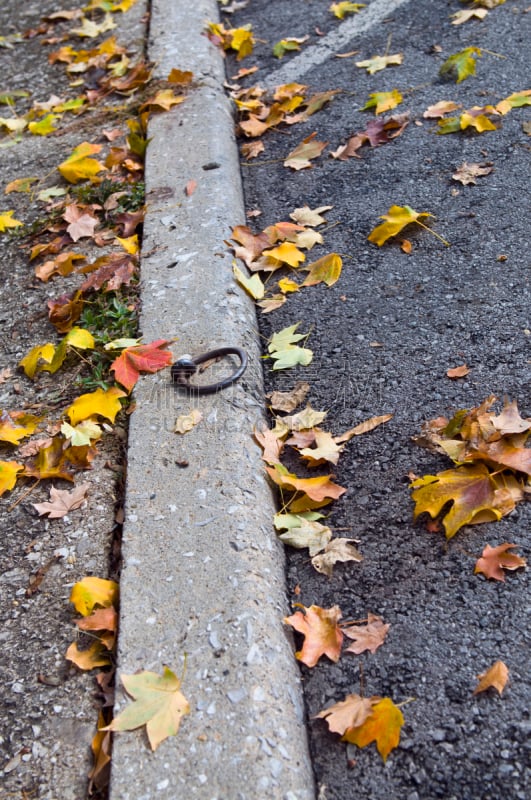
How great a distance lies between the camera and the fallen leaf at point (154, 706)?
1420mm

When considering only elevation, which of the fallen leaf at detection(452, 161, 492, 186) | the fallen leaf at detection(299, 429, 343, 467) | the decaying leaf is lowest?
the fallen leaf at detection(299, 429, 343, 467)

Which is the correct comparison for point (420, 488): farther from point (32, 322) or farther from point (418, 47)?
point (418, 47)

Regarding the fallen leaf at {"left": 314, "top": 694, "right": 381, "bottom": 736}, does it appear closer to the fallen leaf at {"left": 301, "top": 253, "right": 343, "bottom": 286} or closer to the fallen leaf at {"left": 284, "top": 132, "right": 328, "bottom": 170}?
the fallen leaf at {"left": 301, "top": 253, "right": 343, "bottom": 286}

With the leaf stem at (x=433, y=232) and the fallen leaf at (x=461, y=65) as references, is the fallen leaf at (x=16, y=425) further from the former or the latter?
the fallen leaf at (x=461, y=65)

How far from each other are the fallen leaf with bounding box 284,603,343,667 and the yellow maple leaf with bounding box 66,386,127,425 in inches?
31.7

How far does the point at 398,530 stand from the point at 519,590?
1.04ft

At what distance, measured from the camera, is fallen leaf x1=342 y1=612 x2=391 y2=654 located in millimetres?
1583

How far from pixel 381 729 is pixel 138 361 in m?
1.24

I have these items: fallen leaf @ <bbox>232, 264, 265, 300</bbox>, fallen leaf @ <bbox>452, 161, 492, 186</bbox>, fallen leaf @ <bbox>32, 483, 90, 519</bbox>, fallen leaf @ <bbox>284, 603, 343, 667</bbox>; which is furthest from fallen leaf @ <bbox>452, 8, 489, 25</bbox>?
fallen leaf @ <bbox>284, 603, 343, 667</bbox>

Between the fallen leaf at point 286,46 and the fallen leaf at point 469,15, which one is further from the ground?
the fallen leaf at point 469,15

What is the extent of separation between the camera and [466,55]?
133 inches

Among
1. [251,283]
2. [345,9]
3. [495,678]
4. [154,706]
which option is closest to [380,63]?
[345,9]

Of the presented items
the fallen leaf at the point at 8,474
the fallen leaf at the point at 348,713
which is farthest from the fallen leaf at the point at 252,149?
the fallen leaf at the point at 348,713

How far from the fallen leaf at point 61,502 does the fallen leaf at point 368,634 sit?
76cm
